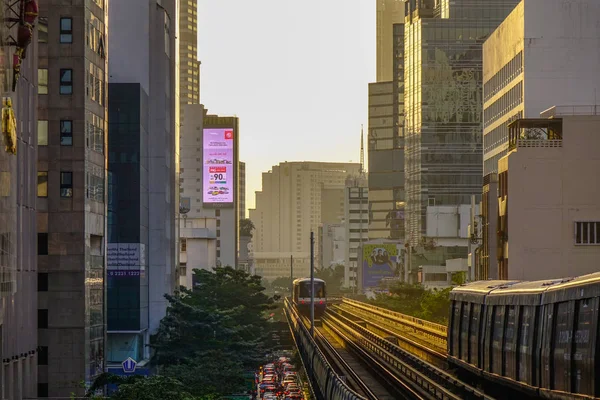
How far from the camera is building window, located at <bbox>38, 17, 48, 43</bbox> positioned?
2490 inches

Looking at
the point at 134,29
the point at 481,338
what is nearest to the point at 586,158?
the point at 134,29

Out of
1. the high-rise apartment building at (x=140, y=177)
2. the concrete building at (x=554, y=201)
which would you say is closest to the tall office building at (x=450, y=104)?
the high-rise apartment building at (x=140, y=177)

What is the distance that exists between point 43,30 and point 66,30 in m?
1.04

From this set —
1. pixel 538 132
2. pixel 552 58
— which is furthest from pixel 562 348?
pixel 552 58

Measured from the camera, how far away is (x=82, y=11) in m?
64.0

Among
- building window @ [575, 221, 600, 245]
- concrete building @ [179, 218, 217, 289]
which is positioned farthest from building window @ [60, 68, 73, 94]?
concrete building @ [179, 218, 217, 289]

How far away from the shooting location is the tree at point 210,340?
212 ft

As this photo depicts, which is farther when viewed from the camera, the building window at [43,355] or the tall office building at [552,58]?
the tall office building at [552,58]

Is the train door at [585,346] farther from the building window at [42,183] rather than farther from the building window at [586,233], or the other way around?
the building window at [586,233]

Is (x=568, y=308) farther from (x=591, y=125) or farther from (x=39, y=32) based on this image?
(x=591, y=125)

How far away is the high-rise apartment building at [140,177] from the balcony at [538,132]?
25.0 metres

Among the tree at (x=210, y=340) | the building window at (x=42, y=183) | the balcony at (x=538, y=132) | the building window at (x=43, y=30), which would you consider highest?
the building window at (x=43, y=30)

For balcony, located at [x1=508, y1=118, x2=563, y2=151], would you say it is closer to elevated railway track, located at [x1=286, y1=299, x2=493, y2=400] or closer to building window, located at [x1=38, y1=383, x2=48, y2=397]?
elevated railway track, located at [x1=286, y1=299, x2=493, y2=400]

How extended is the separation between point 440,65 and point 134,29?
97.4 metres
